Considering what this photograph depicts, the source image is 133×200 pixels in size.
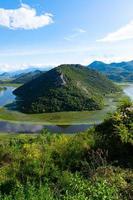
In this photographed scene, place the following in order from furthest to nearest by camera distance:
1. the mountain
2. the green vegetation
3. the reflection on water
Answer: the mountain
the reflection on water
the green vegetation

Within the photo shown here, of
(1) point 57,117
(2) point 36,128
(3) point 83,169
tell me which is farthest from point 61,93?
(3) point 83,169

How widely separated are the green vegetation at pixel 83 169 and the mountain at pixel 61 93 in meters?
117

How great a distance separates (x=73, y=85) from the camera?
516 ft

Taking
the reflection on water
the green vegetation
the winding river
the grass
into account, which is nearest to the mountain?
the grass

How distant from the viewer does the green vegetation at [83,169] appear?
36.5 ft

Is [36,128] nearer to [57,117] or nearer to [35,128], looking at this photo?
[35,128]

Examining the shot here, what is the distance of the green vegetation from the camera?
11.1m

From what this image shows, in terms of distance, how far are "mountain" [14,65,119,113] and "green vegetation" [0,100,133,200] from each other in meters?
117

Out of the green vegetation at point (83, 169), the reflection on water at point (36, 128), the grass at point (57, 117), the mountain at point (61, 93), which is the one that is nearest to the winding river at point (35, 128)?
the reflection on water at point (36, 128)

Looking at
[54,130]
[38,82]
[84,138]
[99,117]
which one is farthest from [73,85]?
[84,138]

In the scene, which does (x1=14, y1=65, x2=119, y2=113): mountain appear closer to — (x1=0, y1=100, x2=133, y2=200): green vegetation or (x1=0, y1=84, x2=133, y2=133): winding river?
(x1=0, y1=84, x2=133, y2=133): winding river

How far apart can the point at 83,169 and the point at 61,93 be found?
5256 inches

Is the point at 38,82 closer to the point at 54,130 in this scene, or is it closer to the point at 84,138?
the point at 54,130

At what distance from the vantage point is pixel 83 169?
46.1 ft
